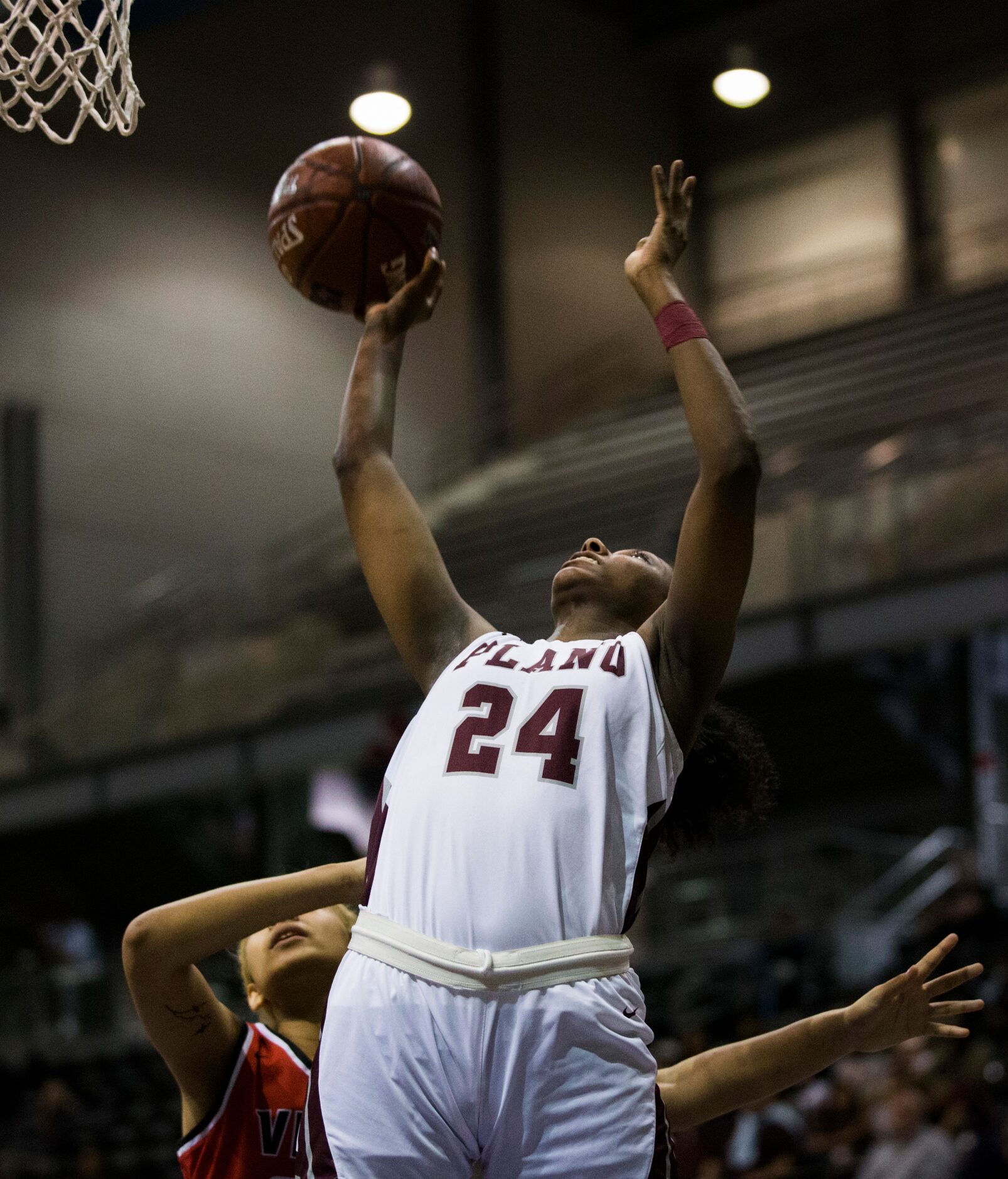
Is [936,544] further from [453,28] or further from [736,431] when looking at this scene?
[453,28]

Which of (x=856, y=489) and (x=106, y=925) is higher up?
(x=856, y=489)

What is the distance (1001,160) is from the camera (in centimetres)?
1755

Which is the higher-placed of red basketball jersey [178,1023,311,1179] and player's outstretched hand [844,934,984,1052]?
player's outstretched hand [844,934,984,1052]

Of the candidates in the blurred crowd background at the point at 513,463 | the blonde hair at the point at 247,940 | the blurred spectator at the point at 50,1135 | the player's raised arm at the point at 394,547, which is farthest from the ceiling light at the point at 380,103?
the player's raised arm at the point at 394,547

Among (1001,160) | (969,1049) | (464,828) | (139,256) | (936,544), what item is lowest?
(969,1049)

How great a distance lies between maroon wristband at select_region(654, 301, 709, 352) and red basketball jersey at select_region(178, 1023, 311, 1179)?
1.39 m

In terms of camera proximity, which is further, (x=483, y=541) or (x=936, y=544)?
(x=483, y=541)

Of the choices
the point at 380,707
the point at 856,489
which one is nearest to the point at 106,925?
the point at 380,707

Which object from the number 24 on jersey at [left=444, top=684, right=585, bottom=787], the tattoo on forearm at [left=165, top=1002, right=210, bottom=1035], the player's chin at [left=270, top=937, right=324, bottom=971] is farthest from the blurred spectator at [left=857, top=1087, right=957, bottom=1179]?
the number 24 on jersey at [left=444, top=684, right=585, bottom=787]

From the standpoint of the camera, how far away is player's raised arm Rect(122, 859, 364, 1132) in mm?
2775

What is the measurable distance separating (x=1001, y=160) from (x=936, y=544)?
8.14 metres

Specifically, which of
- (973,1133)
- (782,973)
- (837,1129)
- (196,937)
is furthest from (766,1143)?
(196,937)

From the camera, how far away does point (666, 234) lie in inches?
110

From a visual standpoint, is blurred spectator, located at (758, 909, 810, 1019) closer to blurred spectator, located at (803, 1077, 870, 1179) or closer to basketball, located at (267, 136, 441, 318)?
blurred spectator, located at (803, 1077, 870, 1179)
